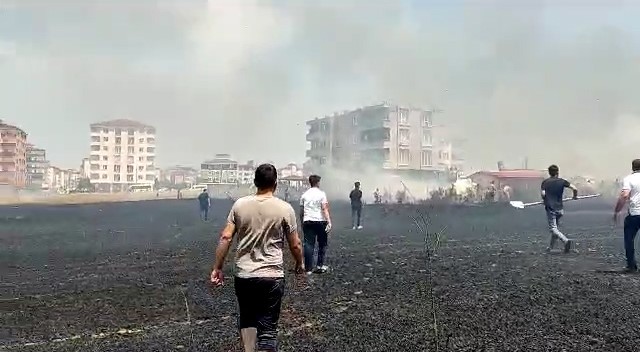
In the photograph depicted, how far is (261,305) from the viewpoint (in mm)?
4242

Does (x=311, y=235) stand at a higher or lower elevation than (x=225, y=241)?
lower

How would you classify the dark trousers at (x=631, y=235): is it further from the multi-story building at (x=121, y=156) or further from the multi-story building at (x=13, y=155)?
the multi-story building at (x=13, y=155)

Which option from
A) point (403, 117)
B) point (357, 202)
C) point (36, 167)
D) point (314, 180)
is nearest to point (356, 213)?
point (357, 202)

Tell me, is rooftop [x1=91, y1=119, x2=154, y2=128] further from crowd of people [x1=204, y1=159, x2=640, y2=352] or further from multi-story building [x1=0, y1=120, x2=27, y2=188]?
crowd of people [x1=204, y1=159, x2=640, y2=352]

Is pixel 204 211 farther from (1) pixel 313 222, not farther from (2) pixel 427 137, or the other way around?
(2) pixel 427 137

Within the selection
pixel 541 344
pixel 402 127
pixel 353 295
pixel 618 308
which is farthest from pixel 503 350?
pixel 402 127

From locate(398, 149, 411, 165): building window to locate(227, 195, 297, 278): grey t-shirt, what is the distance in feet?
136

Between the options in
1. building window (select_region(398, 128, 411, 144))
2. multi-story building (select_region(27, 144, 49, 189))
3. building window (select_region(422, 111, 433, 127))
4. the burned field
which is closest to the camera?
the burned field

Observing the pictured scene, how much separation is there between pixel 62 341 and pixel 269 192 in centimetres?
269

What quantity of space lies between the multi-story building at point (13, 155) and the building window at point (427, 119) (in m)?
22.3

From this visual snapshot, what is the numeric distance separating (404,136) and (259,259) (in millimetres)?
41606

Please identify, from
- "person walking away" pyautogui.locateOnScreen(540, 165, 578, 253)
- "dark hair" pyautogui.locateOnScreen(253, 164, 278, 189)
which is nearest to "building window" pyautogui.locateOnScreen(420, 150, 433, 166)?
"person walking away" pyautogui.locateOnScreen(540, 165, 578, 253)

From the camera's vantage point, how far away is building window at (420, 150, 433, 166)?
4369 cm

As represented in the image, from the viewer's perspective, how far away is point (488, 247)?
1281cm
